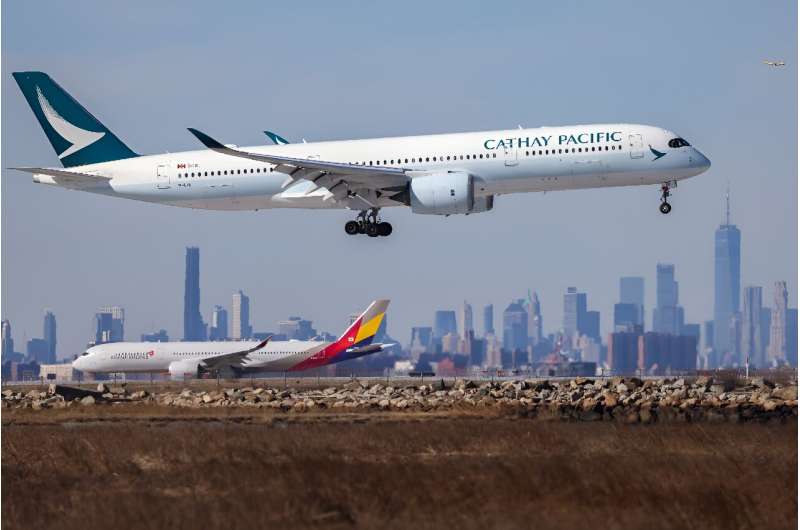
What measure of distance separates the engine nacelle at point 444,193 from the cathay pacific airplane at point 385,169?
48 mm

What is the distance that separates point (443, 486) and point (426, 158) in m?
35.2

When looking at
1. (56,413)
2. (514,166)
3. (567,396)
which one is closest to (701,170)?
(514,166)

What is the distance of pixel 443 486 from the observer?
23625mm

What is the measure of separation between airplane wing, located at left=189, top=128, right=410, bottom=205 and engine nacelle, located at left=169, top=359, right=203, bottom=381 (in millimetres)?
27012

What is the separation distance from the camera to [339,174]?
58344mm

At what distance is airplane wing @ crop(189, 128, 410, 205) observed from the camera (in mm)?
57375

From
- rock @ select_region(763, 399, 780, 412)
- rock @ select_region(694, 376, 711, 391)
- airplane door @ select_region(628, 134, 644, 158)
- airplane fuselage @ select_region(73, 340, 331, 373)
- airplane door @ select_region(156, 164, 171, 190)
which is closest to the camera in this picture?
rock @ select_region(763, 399, 780, 412)

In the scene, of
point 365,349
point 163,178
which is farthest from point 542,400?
point 365,349

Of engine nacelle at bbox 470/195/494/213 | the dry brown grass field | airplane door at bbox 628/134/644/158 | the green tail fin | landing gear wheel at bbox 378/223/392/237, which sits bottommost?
the dry brown grass field

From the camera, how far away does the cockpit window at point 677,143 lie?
56469 millimetres

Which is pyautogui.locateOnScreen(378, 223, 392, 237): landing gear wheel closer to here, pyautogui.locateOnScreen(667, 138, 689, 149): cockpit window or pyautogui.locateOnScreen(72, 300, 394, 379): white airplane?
pyautogui.locateOnScreen(667, 138, 689, 149): cockpit window

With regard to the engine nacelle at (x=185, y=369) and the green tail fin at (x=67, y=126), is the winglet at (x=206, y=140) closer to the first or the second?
the green tail fin at (x=67, y=126)

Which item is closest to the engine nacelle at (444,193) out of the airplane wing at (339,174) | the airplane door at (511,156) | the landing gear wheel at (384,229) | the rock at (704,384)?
the airplane wing at (339,174)

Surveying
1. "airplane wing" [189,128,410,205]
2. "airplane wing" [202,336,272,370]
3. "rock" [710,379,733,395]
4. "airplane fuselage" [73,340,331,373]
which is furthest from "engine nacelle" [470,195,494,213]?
"airplane wing" [202,336,272,370]
